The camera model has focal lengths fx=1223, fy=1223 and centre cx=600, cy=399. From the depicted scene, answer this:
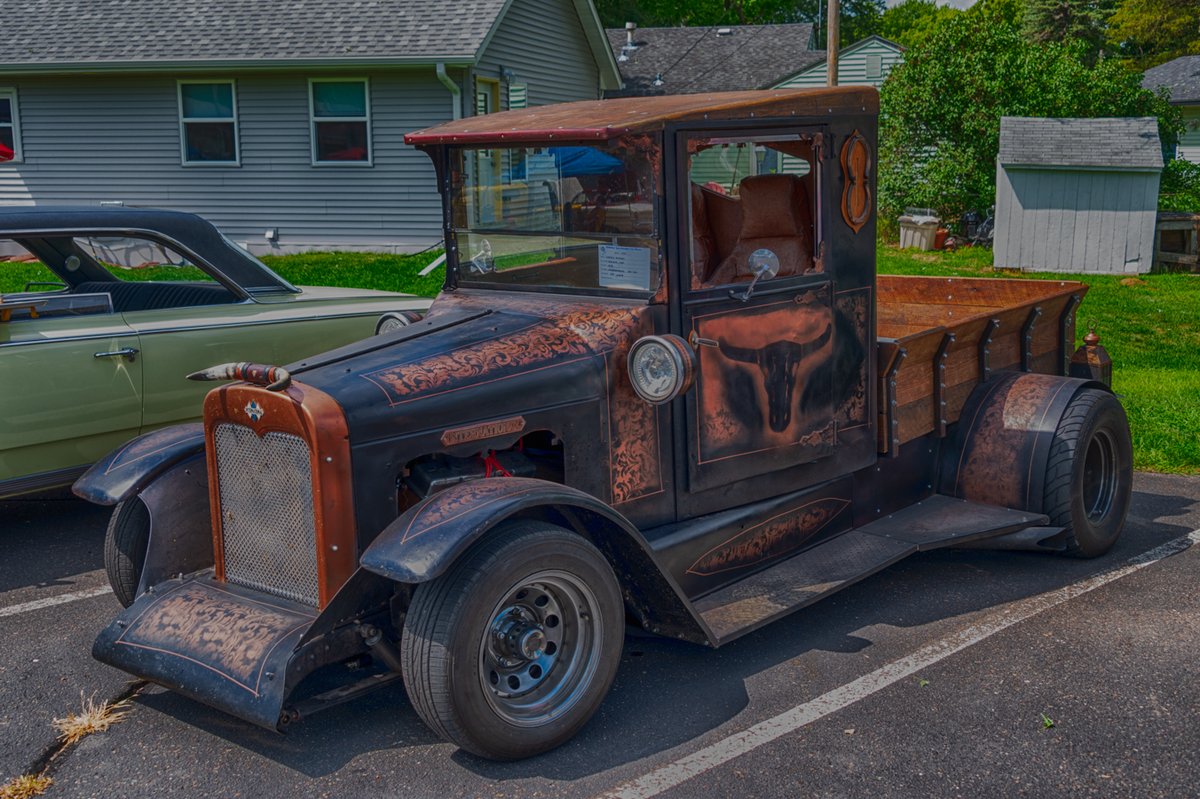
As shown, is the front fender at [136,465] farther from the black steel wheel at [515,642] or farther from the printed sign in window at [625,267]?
the printed sign in window at [625,267]

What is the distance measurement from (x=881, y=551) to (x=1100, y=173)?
1283 centimetres

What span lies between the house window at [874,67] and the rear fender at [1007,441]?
24325 mm

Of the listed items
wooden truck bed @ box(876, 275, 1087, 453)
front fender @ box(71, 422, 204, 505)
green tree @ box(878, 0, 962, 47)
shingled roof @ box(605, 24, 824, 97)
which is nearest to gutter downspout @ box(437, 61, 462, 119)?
wooden truck bed @ box(876, 275, 1087, 453)

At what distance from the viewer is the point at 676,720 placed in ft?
13.5

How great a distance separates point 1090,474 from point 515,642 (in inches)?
133

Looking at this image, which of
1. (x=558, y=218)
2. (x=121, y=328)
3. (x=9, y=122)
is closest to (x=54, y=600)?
(x=121, y=328)

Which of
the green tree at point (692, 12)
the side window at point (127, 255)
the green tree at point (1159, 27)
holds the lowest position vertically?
the side window at point (127, 255)

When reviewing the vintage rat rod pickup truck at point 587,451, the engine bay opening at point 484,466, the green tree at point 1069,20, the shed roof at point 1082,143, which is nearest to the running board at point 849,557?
the vintage rat rod pickup truck at point 587,451

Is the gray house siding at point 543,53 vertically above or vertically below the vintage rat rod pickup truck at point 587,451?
above

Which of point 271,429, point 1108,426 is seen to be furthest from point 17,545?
point 1108,426

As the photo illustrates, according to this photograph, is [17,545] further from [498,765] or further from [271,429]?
[498,765]

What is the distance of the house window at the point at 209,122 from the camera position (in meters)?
17.5

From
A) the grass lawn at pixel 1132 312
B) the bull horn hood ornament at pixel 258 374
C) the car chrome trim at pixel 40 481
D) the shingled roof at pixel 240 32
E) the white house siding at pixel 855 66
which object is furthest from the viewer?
the white house siding at pixel 855 66

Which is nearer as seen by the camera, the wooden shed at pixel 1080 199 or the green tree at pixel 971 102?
the wooden shed at pixel 1080 199
